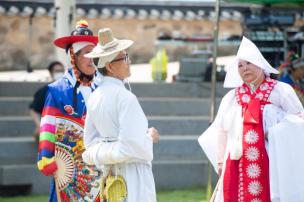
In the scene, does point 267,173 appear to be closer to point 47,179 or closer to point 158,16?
point 47,179

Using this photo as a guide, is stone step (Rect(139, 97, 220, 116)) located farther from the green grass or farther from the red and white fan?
the red and white fan

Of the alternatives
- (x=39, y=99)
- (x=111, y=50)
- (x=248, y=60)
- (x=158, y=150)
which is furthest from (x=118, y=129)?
(x=158, y=150)

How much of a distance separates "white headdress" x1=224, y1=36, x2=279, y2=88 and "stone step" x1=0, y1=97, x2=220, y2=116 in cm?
480

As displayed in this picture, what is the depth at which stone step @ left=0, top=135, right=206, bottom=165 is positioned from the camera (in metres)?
11.0

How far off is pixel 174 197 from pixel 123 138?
4.63m

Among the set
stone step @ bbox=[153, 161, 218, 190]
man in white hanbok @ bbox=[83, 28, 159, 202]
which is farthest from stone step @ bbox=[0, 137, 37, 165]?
man in white hanbok @ bbox=[83, 28, 159, 202]

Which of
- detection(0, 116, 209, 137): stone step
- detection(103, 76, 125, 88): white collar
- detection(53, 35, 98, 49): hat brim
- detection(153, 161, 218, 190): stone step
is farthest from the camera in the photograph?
detection(0, 116, 209, 137): stone step

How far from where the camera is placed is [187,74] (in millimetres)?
14281

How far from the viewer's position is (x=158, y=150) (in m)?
11.4

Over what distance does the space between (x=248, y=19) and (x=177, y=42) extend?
6.20ft

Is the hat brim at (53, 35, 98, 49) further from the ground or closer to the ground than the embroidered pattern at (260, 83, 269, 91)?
further from the ground

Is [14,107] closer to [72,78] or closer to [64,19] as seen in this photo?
[64,19]

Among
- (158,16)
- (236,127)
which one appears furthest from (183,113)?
(158,16)

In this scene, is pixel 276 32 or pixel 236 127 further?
pixel 276 32
